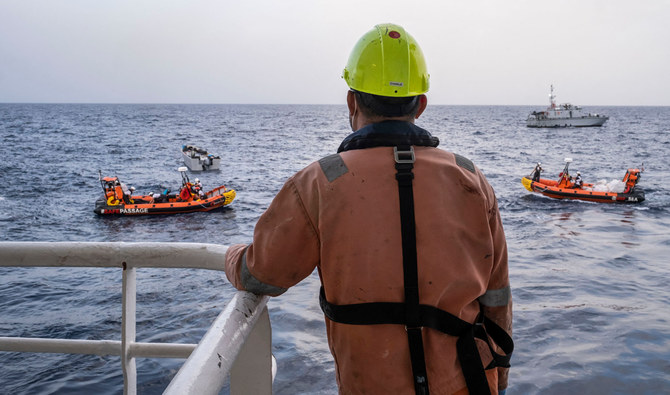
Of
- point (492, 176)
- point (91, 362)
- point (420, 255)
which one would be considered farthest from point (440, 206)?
point (492, 176)

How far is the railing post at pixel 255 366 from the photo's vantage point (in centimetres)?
164

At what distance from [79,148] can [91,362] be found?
48.4 meters

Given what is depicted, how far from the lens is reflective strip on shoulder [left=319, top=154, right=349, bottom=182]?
165 cm

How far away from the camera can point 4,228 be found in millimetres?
19203

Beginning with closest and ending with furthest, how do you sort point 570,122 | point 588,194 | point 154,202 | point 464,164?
point 464,164 → point 154,202 → point 588,194 → point 570,122

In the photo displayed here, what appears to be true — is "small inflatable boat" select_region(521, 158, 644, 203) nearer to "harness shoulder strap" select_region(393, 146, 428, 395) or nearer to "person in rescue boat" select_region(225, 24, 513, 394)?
"person in rescue boat" select_region(225, 24, 513, 394)

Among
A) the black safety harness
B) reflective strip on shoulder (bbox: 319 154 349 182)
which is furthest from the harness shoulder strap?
reflective strip on shoulder (bbox: 319 154 349 182)

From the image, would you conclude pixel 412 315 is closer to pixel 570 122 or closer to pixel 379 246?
pixel 379 246

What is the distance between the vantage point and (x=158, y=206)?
2114 centimetres

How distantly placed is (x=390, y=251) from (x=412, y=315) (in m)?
0.21

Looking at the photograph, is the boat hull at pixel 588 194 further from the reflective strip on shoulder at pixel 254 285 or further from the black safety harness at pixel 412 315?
the reflective strip on shoulder at pixel 254 285

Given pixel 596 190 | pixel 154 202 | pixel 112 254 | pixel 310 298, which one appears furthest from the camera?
pixel 596 190

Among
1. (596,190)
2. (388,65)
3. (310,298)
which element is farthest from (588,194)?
(388,65)

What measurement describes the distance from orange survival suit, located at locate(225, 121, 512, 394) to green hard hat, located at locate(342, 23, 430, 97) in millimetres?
152
